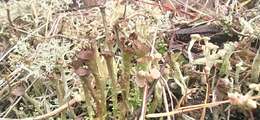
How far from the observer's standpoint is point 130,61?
38.8 inches

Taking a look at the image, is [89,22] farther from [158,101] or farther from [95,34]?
[158,101]

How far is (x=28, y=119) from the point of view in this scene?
1032 millimetres

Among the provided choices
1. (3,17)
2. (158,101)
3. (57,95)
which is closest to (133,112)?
(158,101)

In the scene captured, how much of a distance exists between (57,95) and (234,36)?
17.4 inches

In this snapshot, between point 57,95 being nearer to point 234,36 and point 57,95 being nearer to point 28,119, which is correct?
point 28,119

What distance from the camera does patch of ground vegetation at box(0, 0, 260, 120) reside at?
3.20 feet

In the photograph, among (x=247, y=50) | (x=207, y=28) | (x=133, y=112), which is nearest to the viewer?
(x=133, y=112)

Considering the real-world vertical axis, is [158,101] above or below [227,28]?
below

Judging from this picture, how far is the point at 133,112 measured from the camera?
0.98 metres

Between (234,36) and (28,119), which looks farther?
(234,36)

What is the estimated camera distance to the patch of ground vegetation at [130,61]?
976mm

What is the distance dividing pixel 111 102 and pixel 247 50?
0.32m

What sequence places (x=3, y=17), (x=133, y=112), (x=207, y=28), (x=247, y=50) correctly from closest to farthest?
(x=133, y=112), (x=247, y=50), (x=207, y=28), (x=3, y=17)

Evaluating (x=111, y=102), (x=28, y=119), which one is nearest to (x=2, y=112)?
(x=28, y=119)
